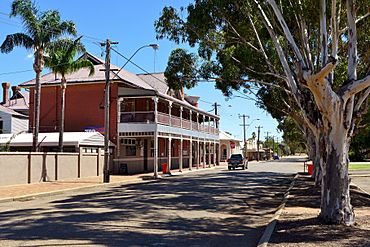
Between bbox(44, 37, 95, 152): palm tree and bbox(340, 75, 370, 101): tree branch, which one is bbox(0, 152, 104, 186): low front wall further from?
bbox(340, 75, 370, 101): tree branch

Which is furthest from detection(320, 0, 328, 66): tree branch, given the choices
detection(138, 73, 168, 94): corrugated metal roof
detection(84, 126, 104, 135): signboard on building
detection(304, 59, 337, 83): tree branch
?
detection(138, 73, 168, 94): corrugated metal roof

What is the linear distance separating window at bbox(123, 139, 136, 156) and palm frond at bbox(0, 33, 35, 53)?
41.7 ft

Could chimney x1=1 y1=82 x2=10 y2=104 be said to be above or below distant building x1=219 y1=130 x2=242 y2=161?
above

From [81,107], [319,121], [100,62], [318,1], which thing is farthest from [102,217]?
[100,62]

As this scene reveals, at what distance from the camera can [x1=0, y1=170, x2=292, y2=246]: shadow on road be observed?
9.95m

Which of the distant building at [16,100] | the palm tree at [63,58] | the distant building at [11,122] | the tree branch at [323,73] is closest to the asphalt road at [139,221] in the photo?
the tree branch at [323,73]

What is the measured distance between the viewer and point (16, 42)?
28391 mm

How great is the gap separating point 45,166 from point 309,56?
19.1 m

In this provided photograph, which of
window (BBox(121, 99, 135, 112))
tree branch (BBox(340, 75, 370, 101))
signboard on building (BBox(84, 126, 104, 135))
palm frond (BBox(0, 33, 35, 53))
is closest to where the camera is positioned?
tree branch (BBox(340, 75, 370, 101))

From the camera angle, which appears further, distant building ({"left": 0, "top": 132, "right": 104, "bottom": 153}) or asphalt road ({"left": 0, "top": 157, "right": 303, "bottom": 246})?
distant building ({"left": 0, "top": 132, "right": 104, "bottom": 153})

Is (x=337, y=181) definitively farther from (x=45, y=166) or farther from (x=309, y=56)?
(x=45, y=166)

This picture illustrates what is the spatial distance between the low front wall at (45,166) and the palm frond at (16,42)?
691 cm

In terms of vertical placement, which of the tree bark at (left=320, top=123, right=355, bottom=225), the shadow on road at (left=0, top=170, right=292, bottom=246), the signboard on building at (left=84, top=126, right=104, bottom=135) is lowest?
the shadow on road at (left=0, top=170, right=292, bottom=246)

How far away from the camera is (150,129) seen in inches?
1448
